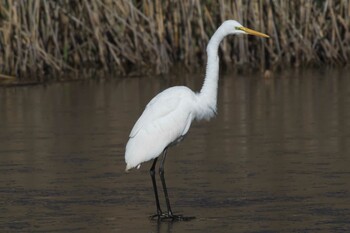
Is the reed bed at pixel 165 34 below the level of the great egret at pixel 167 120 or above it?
above

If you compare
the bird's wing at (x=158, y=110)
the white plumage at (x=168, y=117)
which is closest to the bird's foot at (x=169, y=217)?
the white plumage at (x=168, y=117)

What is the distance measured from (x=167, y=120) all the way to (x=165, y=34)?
8873 mm

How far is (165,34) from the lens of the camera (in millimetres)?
16297

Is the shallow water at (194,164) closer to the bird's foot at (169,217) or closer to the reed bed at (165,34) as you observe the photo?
the bird's foot at (169,217)

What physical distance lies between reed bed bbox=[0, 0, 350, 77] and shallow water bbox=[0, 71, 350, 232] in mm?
1254

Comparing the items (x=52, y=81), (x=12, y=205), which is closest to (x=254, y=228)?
(x=12, y=205)

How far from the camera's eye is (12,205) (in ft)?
24.8

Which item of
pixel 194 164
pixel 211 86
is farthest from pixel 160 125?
pixel 194 164

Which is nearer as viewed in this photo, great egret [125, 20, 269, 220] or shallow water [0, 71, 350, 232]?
shallow water [0, 71, 350, 232]

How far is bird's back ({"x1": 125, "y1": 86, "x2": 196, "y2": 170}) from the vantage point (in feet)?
24.2

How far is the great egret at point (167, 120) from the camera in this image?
7.37 metres

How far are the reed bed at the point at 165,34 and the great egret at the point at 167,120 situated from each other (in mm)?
8073

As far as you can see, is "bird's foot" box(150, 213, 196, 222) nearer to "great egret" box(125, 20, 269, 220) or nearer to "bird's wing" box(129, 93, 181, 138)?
"great egret" box(125, 20, 269, 220)

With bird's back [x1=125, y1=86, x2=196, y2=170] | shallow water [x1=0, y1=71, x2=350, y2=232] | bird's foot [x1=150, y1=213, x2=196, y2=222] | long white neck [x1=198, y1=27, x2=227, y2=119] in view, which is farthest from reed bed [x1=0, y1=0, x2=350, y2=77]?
bird's foot [x1=150, y1=213, x2=196, y2=222]
